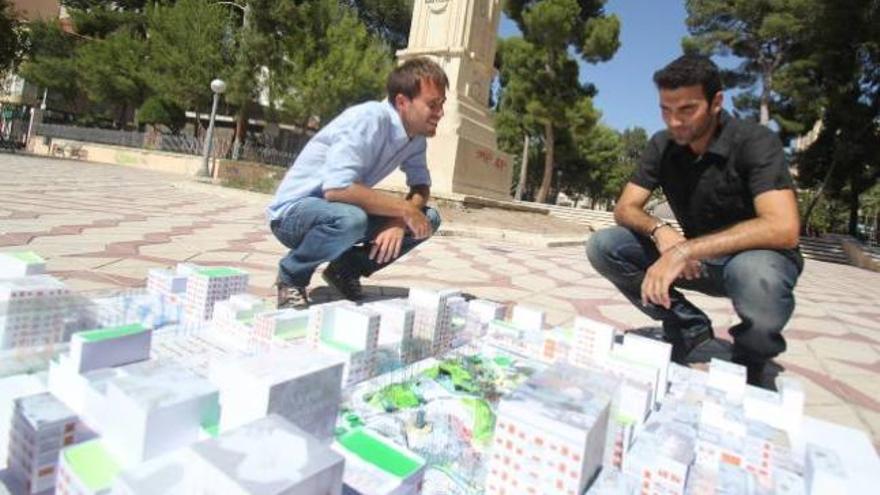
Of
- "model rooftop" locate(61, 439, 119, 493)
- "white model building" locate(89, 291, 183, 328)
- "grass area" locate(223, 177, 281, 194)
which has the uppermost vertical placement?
"grass area" locate(223, 177, 281, 194)

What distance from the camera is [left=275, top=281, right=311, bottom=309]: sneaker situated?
85.4 inches

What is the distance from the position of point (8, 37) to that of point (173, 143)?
26.7 feet

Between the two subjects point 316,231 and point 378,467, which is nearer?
point 378,467

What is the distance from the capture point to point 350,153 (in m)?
2.07

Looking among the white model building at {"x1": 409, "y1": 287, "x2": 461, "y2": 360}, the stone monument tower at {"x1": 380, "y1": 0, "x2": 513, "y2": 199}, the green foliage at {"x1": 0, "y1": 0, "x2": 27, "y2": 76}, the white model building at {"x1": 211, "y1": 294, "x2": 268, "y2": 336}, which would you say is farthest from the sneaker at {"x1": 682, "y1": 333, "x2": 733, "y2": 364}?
the green foliage at {"x1": 0, "y1": 0, "x2": 27, "y2": 76}

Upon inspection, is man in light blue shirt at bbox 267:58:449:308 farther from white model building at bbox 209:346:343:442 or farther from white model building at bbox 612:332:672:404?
white model building at bbox 209:346:343:442

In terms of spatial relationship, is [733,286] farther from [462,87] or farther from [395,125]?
[462,87]

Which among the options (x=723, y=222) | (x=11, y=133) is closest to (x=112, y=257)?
(x=723, y=222)

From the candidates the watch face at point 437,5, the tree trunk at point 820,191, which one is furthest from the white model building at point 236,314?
the tree trunk at point 820,191

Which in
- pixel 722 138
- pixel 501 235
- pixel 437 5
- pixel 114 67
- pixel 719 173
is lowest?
pixel 501 235

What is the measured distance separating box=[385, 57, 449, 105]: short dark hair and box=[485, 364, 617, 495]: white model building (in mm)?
1516

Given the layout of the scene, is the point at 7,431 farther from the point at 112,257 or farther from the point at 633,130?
the point at 633,130

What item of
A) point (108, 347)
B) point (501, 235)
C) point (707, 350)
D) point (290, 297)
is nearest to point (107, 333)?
point (108, 347)

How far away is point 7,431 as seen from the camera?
843 mm
